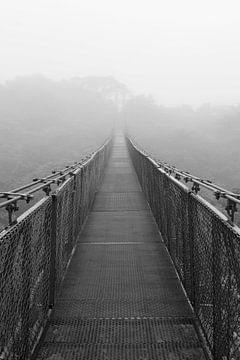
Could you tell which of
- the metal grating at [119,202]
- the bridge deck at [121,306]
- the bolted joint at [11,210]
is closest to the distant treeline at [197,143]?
the metal grating at [119,202]

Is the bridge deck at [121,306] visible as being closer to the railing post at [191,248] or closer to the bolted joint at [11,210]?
the railing post at [191,248]

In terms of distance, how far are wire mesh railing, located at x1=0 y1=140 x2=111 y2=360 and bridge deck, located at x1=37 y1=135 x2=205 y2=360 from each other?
0.75 ft

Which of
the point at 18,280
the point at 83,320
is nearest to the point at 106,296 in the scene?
the point at 83,320

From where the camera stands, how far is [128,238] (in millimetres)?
6699

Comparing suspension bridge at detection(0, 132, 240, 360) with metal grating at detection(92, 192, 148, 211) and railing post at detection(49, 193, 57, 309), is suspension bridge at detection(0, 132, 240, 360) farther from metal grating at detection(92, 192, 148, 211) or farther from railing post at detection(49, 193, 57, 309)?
metal grating at detection(92, 192, 148, 211)

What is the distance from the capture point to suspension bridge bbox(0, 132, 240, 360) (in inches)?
100

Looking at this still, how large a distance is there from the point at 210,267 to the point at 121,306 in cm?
131

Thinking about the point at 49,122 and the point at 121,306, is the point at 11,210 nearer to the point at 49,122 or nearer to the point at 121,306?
the point at 121,306

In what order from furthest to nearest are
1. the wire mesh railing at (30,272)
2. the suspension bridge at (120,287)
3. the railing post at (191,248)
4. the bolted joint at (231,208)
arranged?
the railing post at (191,248) < the bolted joint at (231,208) < the suspension bridge at (120,287) < the wire mesh railing at (30,272)

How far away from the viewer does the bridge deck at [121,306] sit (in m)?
3.27

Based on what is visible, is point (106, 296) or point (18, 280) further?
point (106, 296)

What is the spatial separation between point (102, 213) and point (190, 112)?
100967 millimetres

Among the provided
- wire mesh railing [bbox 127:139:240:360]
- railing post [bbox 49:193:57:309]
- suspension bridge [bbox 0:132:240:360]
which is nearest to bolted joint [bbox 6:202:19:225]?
suspension bridge [bbox 0:132:240:360]

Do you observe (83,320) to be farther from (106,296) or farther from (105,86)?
(105,86)
